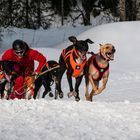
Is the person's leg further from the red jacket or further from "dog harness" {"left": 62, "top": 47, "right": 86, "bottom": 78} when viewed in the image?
"dog harness" {"left": 62, "top": 47, "right": 86, "bottom": 78}

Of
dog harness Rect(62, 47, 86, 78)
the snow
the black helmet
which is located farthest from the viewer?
dog harness Rect(62, 47, 86, 78)

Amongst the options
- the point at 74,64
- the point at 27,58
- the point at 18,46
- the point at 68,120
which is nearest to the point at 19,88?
the point at 27,58

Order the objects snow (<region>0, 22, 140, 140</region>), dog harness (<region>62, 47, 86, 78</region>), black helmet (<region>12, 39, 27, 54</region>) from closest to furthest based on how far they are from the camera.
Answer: snow (<region>0, 22, 140, 140</region>), black helmet (<region>12, 39, 27, 54</region>), dog harness (<region>62, 47, 86, 78</region>)

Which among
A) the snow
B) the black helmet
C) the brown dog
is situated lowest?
the snow

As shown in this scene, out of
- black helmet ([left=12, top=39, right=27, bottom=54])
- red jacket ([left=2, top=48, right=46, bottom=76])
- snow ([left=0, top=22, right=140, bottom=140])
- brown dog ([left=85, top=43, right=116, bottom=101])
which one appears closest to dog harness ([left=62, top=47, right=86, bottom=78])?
brown dog ([left=85, top=43, right=116, bottom=101])

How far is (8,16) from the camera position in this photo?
29.9 metres

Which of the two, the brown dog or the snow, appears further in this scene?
the brown dog

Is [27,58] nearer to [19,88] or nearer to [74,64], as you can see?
[19,88]

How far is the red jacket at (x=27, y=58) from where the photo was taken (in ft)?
30.2

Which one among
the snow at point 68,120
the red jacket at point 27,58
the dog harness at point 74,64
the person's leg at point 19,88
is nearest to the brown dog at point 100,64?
the dog harness at point 74,64

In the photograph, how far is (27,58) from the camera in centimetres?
940

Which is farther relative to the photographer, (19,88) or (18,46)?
(19,88)

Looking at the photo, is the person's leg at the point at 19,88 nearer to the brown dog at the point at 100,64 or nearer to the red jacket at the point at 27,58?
the red jacket at the point at 27,58

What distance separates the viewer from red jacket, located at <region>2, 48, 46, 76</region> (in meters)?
9.22
